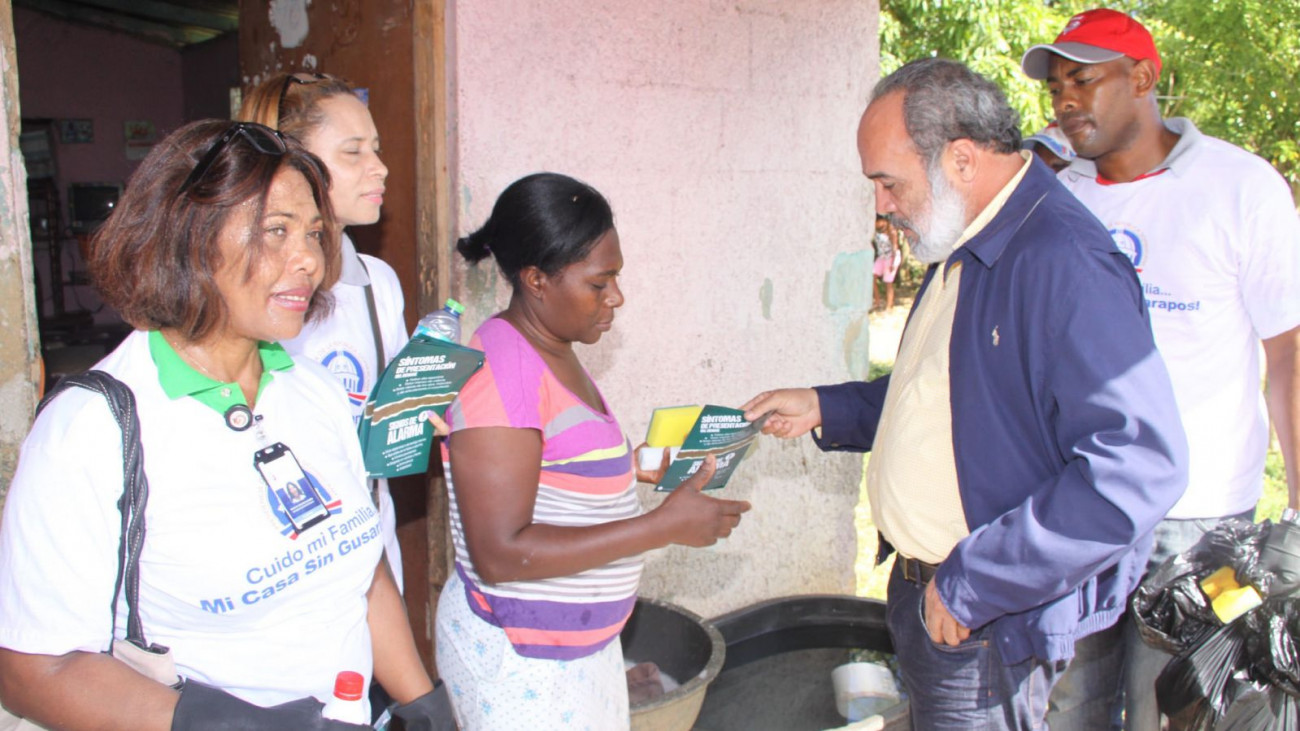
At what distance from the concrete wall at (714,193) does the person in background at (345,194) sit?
545mm

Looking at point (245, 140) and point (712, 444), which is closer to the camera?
point (245, 140)

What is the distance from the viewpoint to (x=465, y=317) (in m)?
3.06

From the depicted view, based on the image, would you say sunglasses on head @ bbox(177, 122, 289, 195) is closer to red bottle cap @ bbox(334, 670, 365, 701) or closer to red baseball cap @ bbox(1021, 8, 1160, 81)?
red bottle cap @ bbox(334, 670, 365, 701)

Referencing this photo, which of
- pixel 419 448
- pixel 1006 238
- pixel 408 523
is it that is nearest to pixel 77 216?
pixel 408 523

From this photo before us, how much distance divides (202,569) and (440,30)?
1.98 metres

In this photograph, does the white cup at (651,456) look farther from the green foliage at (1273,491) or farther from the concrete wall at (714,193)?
the green foliage at (1273,491)

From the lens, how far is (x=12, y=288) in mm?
2027

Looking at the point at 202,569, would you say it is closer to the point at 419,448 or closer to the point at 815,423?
the point at 419,448

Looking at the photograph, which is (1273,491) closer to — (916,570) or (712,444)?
(916,570)

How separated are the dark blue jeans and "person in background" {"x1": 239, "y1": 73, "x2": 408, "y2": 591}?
121 cm

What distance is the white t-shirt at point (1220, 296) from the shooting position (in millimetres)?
2588

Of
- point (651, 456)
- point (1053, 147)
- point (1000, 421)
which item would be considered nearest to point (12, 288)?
point (651, 456)

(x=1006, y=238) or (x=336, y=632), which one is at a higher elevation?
(x=1006, y=238)

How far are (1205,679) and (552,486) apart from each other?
1.45 metres
